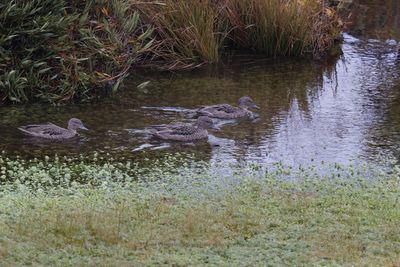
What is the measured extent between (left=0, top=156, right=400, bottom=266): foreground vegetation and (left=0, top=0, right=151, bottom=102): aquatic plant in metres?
3.40

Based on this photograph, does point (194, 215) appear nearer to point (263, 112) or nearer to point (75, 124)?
point (75, 124)

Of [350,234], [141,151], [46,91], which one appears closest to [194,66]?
[46,91]

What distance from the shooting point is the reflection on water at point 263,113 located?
507 inches

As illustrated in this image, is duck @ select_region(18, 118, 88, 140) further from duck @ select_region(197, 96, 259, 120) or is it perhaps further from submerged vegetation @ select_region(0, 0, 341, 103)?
duck @ select_region(197, 96, 259, 120)

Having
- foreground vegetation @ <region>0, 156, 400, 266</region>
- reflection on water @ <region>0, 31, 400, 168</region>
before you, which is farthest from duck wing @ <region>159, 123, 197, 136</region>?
foreground vegetation @ <region>0, 156, 400, 266</region>

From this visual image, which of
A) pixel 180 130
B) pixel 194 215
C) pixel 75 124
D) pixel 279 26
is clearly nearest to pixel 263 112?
pixel 180 130

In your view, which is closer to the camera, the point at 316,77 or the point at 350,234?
the point at 350,234

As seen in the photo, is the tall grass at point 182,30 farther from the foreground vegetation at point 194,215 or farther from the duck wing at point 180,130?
the foreground vegetation at point 194,215

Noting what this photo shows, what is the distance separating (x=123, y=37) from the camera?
Answer: 16266mm

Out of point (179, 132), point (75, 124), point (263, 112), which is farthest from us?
point (263, 112)

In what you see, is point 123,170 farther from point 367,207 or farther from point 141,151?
point 367,207

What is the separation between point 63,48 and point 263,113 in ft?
12.1

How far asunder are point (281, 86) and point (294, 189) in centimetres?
660

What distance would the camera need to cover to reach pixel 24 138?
13.3 meters
